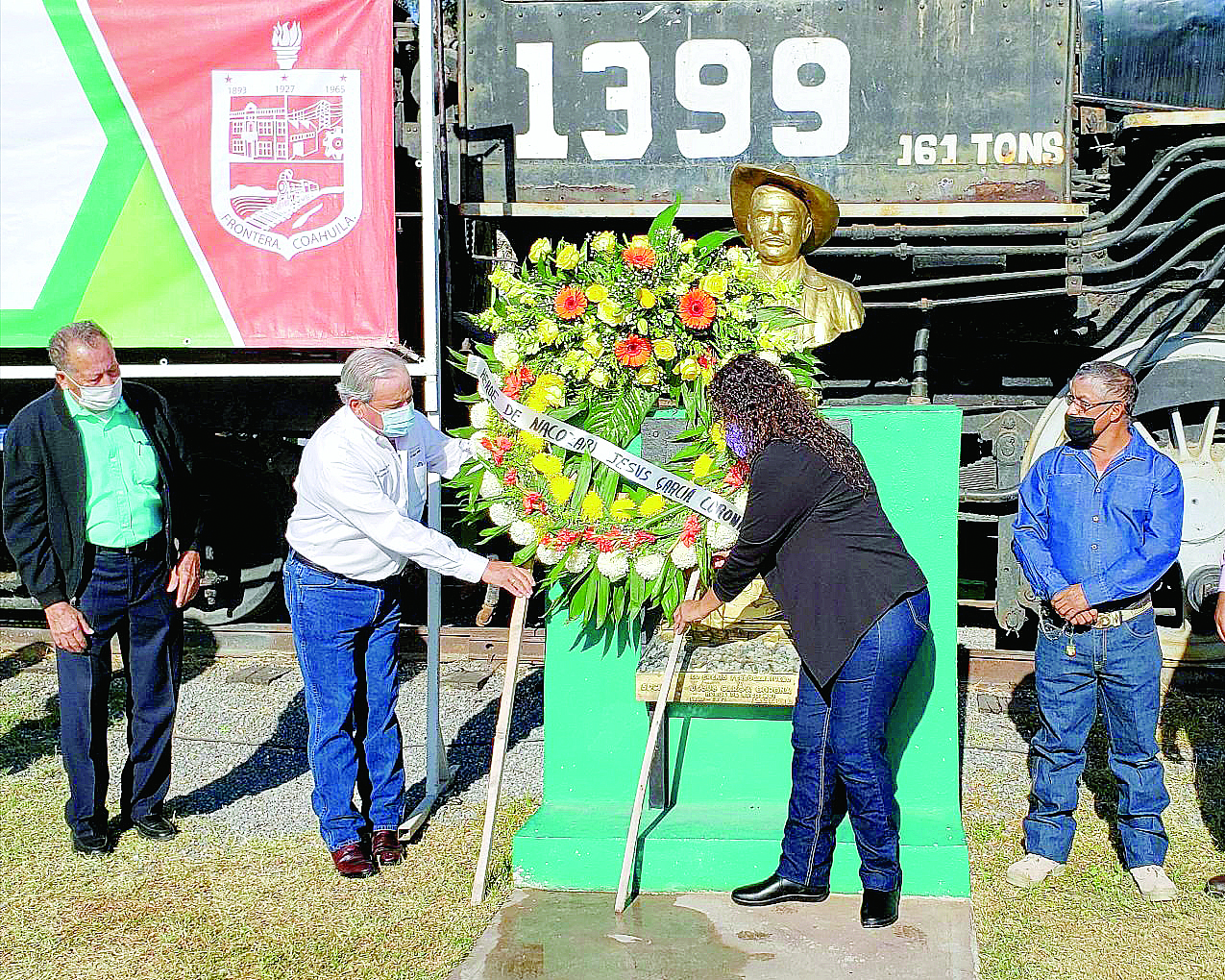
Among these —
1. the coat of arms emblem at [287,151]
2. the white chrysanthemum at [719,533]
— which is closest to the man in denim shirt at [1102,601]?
the white chrysanthemum at [719,533]

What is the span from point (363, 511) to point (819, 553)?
149 centimetres

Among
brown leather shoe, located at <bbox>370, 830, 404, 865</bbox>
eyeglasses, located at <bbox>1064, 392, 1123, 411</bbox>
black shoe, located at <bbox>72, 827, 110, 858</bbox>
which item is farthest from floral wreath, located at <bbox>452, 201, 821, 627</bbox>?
black shoe, located at <bbox>72, 827, 110, 858</bbox>

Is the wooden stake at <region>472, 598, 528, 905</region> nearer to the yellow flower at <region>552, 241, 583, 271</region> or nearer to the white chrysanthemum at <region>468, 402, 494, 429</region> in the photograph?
the white chrysanthemum at <region>468, 402, 494, 429</region>

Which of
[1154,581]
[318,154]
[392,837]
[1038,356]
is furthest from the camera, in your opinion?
[1038,356]

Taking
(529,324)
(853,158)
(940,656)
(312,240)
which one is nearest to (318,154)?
(312,240)

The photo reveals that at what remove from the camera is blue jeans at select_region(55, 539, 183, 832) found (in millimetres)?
4766

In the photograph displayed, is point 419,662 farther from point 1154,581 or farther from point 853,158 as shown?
point 1154,581

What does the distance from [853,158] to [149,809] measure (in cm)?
432

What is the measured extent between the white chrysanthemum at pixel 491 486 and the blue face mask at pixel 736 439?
0.90 metres

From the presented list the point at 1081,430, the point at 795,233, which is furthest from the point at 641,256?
the point at 1081,430

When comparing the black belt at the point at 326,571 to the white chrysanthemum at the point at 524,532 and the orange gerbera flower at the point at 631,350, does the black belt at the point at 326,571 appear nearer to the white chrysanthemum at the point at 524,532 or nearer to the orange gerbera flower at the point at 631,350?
the white chrysanthemum at the point at 524,532

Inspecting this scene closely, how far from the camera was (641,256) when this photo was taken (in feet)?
14.6

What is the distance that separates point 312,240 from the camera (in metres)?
6.25

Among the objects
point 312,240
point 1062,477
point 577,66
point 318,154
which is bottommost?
point 1062,477
